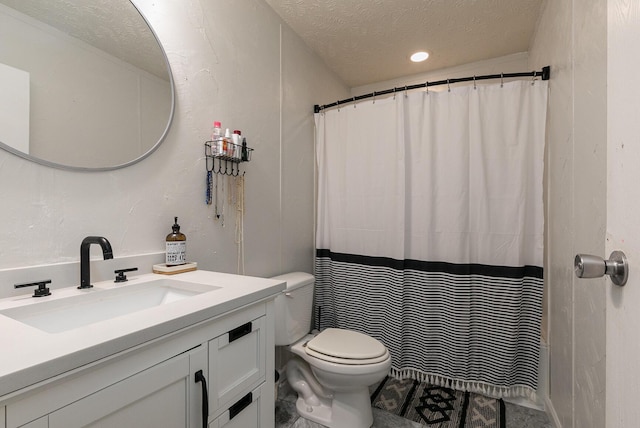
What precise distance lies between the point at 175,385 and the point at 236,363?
0.66 feet

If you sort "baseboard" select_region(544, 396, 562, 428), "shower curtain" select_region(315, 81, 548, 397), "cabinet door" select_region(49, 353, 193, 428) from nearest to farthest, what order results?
"cabinet door" select_region(49, 353, 193, 428)
"baseboard" select_region(544, 396, 562, 428)
"shower curtain" select_region(315, 81, 548, 397)

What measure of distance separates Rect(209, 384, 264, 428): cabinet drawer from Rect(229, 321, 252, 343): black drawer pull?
0.19 metres

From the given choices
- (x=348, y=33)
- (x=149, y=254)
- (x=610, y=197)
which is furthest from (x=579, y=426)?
(x=348, y=33)

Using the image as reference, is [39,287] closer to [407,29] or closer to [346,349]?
[346,349]

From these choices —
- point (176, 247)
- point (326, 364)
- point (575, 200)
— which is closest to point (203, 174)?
point (176, 247)

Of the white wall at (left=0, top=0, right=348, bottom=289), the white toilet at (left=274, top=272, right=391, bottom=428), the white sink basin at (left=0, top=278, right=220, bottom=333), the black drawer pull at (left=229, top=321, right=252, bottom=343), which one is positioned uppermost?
the white wall at (left=0, top=0, right=348, bottom=289)

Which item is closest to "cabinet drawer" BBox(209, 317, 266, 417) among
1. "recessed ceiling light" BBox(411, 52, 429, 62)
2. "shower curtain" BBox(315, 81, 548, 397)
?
"shower curtain" BBox(315, 81, 548, 397)

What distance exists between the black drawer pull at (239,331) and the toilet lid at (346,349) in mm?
738

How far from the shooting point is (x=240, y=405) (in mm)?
910

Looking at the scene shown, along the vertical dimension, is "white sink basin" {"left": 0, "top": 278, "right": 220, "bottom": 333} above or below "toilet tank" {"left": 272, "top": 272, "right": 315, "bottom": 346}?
above

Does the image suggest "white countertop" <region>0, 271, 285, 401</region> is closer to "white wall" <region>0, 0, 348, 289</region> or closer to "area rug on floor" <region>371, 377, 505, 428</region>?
"white wall" <region>0, 0, 348, 289</region>

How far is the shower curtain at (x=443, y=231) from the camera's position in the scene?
67.9 inches

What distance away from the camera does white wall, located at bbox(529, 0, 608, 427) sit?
1014 mm

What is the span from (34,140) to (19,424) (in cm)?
78
